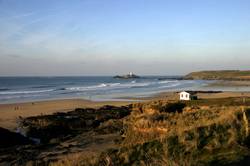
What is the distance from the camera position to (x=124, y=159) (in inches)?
374

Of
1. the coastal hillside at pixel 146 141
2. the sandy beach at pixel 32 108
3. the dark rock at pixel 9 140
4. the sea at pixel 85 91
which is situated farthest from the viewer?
the sea at pixel 85 91

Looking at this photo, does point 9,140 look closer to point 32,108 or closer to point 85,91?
point 32,108

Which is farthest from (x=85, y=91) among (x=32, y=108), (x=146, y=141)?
(x=146, y=141)

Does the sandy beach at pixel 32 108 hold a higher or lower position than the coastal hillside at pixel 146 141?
lower

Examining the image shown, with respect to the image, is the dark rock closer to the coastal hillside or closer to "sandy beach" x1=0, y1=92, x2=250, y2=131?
the coastal hillside

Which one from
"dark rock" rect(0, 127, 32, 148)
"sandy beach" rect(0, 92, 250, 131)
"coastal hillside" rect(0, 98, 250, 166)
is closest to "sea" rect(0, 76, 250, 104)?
"sandy beach" rect(0, 92, 250, 131)

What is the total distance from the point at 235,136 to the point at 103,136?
11.1 metres

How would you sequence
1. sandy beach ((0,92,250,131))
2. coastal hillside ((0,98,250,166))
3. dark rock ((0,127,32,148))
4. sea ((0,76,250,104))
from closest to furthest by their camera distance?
1. coastal hillside ((0,98,250,166))
2. dark rock ((0,127,32,148))
3. sandy beach ((0,92,250,131))
4. sea ((0,76,250,104))

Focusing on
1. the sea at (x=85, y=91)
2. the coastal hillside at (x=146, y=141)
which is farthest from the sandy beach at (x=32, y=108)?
the sea at (x=85, y=91)

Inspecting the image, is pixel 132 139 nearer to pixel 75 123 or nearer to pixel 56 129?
pixel 56 129

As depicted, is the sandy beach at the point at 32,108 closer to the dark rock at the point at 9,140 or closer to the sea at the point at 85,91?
the dark rock at the point at 9,140

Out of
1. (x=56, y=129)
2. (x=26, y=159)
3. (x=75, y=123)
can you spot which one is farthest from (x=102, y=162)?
(x=75, y=123)

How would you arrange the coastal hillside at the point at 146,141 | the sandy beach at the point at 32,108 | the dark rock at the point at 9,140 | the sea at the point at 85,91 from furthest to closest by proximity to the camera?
the sea at the point at 85,91 < the sandy beach at the point at 32,108 < the dark rock at the point at 9,140 < the coastal hillside at the point at 146,141

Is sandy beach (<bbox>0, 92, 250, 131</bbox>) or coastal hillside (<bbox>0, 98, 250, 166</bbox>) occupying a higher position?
coastal hillside (<bbox>0, 98, 250, 166</bbox>)
